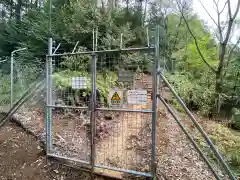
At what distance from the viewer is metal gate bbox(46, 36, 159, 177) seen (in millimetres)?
3146

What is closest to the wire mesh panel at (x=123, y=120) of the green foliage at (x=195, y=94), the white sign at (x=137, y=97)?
the white sign at (x=137, y=97)

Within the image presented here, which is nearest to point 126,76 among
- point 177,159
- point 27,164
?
point 177,159

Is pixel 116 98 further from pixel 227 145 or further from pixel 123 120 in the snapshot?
pixel 227 145

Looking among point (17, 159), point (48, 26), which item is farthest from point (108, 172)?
point (48, 26)

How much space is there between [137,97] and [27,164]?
7.08 feet

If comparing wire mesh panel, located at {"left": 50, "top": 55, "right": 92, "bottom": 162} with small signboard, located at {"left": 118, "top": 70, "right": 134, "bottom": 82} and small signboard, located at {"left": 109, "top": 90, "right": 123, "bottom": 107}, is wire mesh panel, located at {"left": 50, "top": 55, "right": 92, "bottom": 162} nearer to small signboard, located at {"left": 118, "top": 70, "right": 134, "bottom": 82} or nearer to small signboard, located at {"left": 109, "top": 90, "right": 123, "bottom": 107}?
small signboard, located at {"left": 109, "top": 90, "right": 123, "bottom": 107}

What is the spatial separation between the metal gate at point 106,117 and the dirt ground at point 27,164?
187 mm

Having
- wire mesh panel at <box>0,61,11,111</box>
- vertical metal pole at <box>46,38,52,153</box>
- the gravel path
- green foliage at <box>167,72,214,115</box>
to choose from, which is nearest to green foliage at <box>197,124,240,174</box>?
the gravel path

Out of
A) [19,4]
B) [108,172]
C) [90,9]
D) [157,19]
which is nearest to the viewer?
[108,172]

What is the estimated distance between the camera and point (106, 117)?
16.3 feet

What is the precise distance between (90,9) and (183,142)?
5.88 m

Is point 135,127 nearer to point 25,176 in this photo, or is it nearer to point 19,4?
point 25,176

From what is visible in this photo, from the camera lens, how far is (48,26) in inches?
338

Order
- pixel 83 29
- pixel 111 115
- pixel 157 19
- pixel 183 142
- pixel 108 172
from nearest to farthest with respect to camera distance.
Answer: pixel 108 172, pixel 183 142, pixel 111 115, pixel 83 29, pixel 157 19
